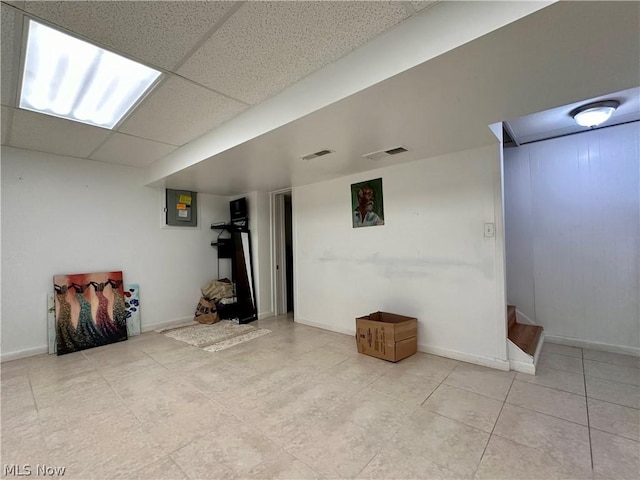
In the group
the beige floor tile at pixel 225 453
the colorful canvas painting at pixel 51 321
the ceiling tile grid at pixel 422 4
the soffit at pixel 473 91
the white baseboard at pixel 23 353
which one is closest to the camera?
the soffit at pixel 473 91

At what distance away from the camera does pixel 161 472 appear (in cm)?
154

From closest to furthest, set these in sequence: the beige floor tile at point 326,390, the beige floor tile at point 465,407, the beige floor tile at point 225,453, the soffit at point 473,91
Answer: the soffit at point 473,91 → the beige floor tile at point 225,453 → the beige floor tile at point 465,407 → the beige floor tile at point 326,390

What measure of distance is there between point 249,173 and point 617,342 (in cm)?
479

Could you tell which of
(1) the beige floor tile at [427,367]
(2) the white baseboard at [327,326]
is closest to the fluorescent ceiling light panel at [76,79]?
(1) the beige floor tile at [427,367]

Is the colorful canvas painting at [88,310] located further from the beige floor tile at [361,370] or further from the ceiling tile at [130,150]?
the beige floor tile at [361,370]

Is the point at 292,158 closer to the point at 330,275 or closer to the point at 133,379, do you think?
the point at 330,275

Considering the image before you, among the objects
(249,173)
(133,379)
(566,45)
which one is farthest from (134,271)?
(566,45)

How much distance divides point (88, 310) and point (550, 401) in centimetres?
521

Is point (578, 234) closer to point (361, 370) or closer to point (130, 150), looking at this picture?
point (361, 370)

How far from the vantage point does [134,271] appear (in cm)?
424

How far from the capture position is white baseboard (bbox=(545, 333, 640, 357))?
119 inches

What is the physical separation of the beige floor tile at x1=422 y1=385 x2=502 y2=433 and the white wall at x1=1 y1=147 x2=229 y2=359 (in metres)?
4.15

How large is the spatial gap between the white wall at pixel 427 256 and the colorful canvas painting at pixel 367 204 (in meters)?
0.08

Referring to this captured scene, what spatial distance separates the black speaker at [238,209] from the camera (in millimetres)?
5156
